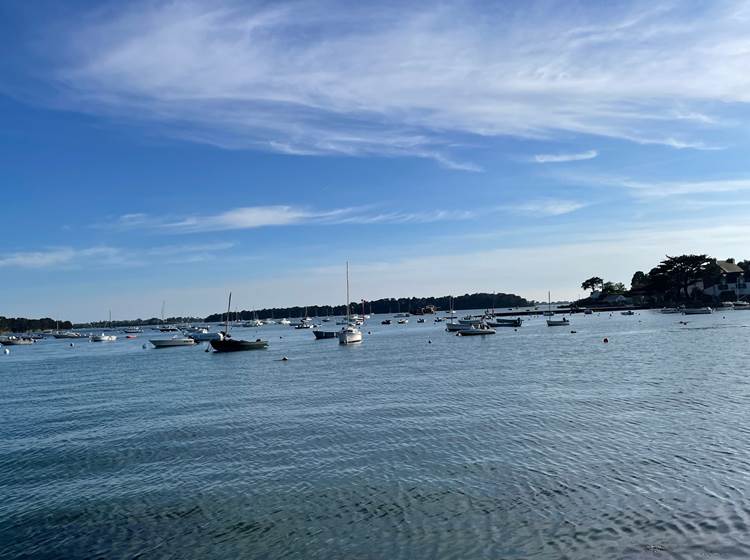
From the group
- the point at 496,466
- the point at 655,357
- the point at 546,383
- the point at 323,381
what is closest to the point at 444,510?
the point at 496,466

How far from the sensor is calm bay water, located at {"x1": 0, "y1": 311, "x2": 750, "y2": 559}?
14648 millimetres

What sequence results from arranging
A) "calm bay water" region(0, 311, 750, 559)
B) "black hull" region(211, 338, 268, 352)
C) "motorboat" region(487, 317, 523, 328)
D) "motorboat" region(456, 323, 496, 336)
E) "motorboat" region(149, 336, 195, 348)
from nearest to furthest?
"calm bay water" region(0, 311, 750, 559), "black hull" region(211, 338, 268, 352), "motorboat" region(456, 323, 496, 336), "motorboat" region(149, 336, 195, 348), "motorboat" region(487, 317, 523, 328)

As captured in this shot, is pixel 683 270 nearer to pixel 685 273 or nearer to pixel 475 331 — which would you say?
pixel 685 273

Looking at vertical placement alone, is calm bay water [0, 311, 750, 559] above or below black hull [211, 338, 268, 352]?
below

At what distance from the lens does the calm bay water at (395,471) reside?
14.6 meters

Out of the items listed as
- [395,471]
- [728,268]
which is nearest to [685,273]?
[728,268]

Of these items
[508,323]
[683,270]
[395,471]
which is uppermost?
[683,270]

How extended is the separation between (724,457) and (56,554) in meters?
20.3

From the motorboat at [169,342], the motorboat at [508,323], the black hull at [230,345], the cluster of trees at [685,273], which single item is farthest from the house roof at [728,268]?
the motorboat at [169,342]

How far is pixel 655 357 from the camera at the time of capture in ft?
180

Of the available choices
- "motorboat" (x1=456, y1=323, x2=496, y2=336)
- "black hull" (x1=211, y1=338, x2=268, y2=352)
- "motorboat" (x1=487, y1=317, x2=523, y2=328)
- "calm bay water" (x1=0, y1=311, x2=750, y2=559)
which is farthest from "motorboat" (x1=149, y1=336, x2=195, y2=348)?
"calm bay water" (x1=0, y1=311, x2=750, y2=559)

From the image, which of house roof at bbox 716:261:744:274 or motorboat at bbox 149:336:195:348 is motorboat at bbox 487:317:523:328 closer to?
motorboat at bbox 149:336:195:348

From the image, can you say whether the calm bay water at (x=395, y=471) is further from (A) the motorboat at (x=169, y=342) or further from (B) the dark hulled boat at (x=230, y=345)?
(A) the motorboat at (x=169, y=342)

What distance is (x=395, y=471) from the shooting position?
67.0ft
